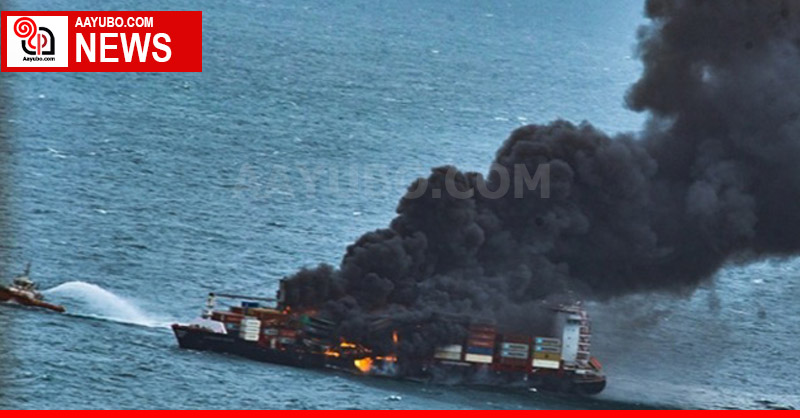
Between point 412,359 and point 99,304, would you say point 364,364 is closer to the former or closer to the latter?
point 412,359

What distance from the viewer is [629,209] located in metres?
112

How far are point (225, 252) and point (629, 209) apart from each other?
3596 cm

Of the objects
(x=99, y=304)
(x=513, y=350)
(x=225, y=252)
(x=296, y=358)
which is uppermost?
(x=225, y=252)

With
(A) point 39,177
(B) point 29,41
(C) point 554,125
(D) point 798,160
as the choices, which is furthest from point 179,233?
(D) point 798,160

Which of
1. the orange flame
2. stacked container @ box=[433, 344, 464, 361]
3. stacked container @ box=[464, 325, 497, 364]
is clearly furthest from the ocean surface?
stacked container @ box=[433, 344, 464, 361]

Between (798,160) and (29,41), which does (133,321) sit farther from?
(798,160)

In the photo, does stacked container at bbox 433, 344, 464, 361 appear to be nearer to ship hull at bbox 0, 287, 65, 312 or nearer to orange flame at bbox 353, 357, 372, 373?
→ orange flame at bbox 353, 357, 372, 373

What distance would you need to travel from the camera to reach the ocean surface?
344ft

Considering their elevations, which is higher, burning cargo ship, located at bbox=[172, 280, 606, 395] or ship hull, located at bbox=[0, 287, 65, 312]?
ship hull, located at bbox=[0, 287, 65, 312]

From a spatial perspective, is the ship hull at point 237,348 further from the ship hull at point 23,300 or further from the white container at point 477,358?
the ship hull at point 23,300

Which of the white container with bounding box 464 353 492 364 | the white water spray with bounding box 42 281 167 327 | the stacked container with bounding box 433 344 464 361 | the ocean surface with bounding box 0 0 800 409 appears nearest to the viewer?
the ocean surface with bounding box 0 0 800 409

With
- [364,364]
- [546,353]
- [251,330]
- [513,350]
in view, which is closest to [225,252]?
[251,330]

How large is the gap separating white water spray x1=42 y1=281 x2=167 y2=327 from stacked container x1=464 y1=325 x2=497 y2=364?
18708 mm

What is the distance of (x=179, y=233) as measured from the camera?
141 metres
